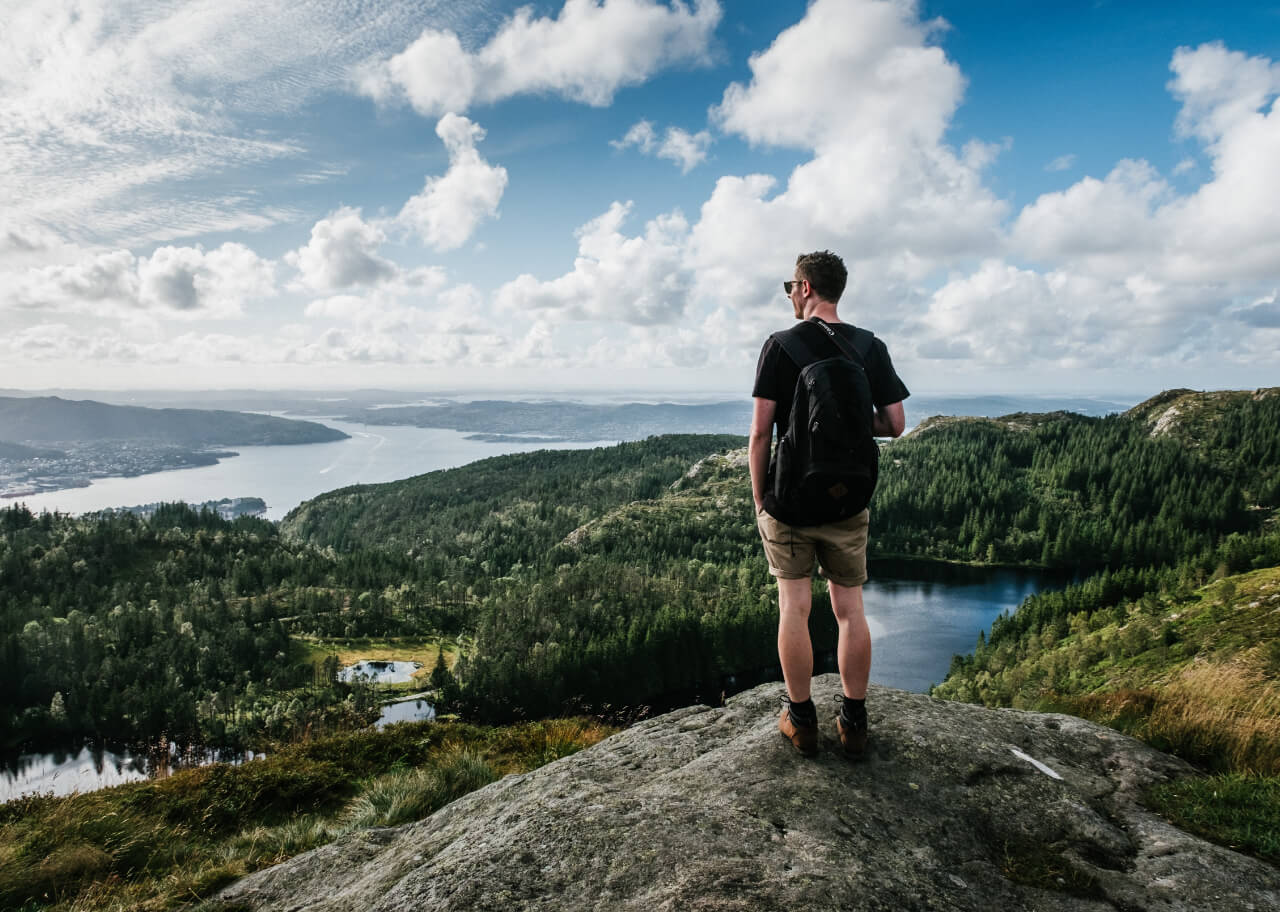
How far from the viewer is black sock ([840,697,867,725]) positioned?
5469 millimetres

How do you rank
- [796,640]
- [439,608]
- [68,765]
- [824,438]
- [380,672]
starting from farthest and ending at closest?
[439,608]
[380,672]
[68,765]
[796,640]
[824,438]

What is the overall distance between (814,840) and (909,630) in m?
130

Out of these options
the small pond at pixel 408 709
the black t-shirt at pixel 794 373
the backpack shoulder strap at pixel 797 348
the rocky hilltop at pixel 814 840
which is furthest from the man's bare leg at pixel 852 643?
the small pond at pixel 408 709

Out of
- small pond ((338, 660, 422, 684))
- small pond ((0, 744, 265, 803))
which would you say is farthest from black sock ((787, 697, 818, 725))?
small pond ((338, 660, 422, 684))

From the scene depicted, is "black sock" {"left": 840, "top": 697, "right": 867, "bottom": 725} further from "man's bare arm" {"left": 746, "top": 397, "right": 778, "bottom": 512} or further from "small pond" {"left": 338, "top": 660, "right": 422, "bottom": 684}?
"small pond" {"left": 338, "top": 660, "right": 422, "bottom": 684}

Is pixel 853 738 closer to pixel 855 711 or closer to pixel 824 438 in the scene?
pixel 855 711

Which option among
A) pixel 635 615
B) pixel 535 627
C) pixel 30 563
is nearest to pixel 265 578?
pixel 30 563

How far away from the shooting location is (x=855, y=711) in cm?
550

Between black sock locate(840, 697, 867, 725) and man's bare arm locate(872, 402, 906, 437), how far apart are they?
7.66 feet

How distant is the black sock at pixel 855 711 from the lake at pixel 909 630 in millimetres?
83194

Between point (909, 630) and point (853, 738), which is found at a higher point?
point (853, 738)

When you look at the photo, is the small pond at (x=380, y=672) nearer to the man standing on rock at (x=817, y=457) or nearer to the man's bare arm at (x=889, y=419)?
the man standing on rock at (x=817, y=457)

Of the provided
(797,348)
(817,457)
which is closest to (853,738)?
(817,457)

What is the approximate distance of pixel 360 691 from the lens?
118 m
